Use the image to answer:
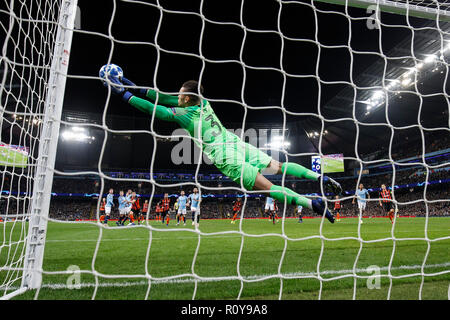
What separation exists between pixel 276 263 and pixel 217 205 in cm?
2661

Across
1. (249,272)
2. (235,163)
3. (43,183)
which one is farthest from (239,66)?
(43,183)

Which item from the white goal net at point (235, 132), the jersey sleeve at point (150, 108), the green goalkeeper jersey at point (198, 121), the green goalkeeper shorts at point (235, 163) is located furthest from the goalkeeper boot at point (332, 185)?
the jersey sleeve at point (150, 108)

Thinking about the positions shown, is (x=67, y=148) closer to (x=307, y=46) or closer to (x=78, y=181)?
(x=78, y=181)

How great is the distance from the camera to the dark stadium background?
13078 millimetres

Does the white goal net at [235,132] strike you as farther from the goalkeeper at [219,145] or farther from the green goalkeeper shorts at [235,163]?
the green goalkeeper shorts at [235,163]

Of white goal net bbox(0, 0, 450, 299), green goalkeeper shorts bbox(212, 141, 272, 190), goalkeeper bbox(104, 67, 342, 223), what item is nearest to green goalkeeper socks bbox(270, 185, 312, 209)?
goalkeeper bbox(104, 67, 342, 223)

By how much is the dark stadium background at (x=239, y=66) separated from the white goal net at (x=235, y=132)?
0.44ft

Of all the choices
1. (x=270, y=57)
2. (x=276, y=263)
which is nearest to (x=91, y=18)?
(x=270, y=57)

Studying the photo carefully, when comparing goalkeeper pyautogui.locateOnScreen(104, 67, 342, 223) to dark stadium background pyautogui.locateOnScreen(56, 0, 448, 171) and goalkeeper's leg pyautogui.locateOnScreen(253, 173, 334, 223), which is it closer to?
goalkeeper's leg pyautogui.locateOnScreen(253, 173, 334, 223)

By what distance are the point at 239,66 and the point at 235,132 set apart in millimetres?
4765

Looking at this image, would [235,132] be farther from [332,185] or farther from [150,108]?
[150,108]

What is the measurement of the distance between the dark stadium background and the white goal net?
13 cm

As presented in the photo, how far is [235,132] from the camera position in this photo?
15.2m
